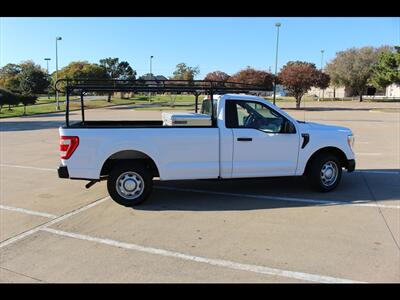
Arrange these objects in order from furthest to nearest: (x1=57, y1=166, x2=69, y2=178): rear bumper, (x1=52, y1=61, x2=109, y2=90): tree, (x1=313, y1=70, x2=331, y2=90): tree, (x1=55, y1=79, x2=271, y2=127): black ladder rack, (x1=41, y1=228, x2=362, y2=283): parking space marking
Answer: (x1=52, y1=61, x2=109, y2=90): tree → (x1=313, y1=70, x2=331, y2=90): tree → (x1=55, y1=79, x2=271, y2=127): black ladder rack → (x1=57, y1=166, x2=69, y2=178): rear bumper → (x1=41, y1=228, x2=362, y2=283): parking space marking

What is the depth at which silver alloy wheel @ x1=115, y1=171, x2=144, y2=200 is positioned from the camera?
6.14 metres

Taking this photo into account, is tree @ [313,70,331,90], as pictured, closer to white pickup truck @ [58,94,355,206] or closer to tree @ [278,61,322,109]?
tree @ [278,61,322,109]

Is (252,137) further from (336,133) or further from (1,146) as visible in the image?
(1,146)

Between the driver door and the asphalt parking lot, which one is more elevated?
the driver door

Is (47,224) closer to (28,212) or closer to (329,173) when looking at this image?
(28,212)

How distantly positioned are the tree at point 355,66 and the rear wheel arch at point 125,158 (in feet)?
226

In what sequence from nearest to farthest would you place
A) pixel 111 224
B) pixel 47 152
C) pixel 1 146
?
1. pixel 111 224
2. pixel 47 152
3. pixel 1 146

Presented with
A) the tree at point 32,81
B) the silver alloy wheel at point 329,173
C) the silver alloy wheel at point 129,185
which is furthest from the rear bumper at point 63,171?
the tree at point 32,81

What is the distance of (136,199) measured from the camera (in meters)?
6.20

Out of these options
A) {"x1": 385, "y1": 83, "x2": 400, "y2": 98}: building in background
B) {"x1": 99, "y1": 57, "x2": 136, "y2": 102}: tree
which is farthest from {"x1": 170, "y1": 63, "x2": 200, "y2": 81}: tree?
{"x1": 385, "y1": 83, "x2": 400, "y2": 98}: building in background

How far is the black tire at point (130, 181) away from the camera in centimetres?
611

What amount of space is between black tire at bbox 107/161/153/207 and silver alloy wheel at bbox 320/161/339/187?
10.2 feet

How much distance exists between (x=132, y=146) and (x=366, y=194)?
4.20m
